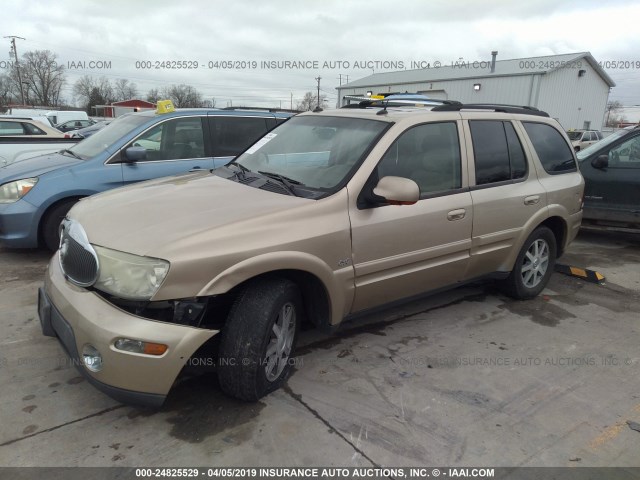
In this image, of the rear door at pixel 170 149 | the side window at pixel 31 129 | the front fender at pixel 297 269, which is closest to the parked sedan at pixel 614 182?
the front fender at pixel 297 269

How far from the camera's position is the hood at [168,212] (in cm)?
250

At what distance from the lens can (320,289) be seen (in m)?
3.01

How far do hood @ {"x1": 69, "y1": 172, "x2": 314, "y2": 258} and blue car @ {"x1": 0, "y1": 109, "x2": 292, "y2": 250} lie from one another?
2116 millimetres

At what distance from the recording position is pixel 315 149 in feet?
11.6

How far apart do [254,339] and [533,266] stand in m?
3.22

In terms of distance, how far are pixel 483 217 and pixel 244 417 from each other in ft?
8.07

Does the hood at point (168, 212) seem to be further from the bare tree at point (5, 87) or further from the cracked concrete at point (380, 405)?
the bare tree at point (5, 87)

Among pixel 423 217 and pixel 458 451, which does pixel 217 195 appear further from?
pixel 458 451

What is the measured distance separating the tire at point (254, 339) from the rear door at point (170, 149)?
3.38 m

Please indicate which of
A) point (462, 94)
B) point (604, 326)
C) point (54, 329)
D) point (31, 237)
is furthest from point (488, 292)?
point (462, 94)

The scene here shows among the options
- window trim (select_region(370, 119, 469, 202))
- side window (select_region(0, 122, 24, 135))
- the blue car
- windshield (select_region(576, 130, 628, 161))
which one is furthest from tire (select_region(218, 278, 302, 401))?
side window (select_region(0, 122, 24, 135))

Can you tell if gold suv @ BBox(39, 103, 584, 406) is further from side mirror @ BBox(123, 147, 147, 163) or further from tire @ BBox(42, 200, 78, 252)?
tire @ BBox(42, 200, 78, 252)

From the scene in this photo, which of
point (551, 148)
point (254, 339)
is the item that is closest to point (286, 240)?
point (254, 339)

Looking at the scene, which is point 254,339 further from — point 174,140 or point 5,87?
point 5,87
